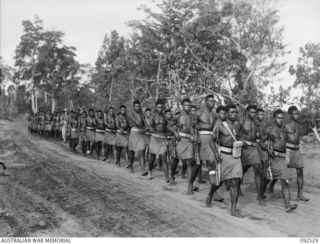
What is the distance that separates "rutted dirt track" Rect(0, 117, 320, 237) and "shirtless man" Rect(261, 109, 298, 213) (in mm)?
625

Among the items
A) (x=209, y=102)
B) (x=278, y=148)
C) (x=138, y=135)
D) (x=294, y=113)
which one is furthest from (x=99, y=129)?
(x=278, y=148)

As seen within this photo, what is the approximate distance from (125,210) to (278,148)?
3213 mm

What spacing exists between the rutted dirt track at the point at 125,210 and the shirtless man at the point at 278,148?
24.6 inches

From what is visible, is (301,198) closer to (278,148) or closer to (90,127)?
(278,148)

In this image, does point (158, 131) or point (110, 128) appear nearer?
point (158, 131)

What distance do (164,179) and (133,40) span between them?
1974 cm

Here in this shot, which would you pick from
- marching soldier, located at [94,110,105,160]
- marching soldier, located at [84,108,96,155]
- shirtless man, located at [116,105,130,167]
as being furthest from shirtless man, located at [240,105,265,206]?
marching soldier, located at [84,108,96,155]

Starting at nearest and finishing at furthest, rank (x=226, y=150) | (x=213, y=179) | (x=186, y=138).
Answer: (x=226, y=150)
(x=213, y=179)
(x=186, y=138)

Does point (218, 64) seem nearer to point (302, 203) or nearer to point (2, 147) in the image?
point (2, 147)

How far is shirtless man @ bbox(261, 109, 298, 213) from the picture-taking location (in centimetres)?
780

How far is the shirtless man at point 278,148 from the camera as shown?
7805 mm

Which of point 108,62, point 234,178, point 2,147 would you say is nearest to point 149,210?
point 234,178

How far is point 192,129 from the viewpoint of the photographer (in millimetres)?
9219

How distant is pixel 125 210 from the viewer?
7.03 meters
